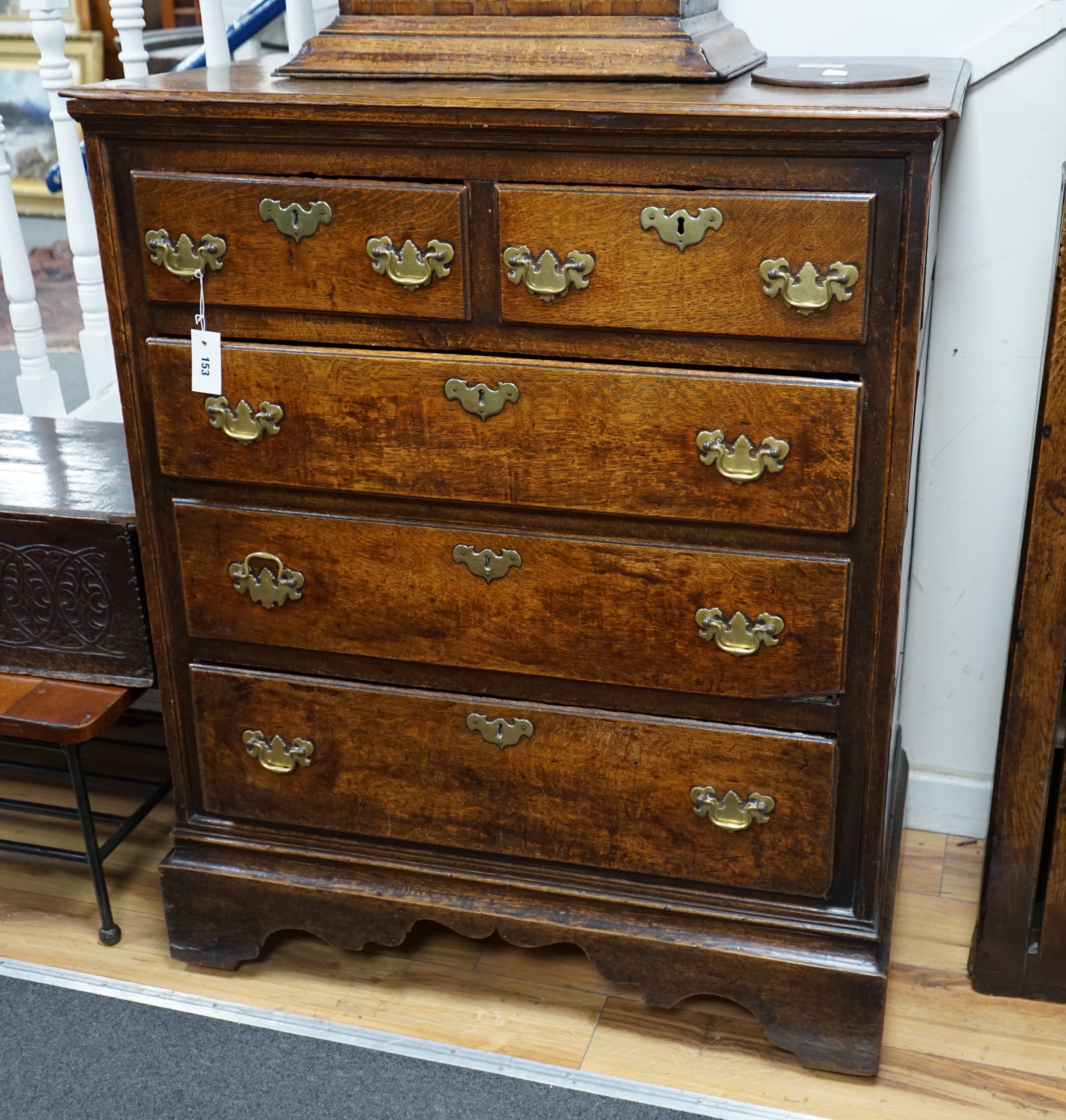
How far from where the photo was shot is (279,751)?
1.89 m

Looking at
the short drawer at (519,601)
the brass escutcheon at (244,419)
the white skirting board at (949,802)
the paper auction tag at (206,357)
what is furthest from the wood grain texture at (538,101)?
the white skirting board at (949,802)

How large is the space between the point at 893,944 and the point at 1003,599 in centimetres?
62

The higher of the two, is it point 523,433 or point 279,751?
point 523,433

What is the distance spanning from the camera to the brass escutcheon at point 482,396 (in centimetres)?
158

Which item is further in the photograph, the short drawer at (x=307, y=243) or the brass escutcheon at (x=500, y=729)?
the brass escutcheon at (x=500, y=729)

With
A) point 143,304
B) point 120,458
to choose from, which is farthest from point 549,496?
point 120,458

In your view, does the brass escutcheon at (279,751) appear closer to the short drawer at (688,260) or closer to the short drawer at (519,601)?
the short drawer at (519,601)

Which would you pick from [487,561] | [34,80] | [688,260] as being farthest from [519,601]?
[34,80]

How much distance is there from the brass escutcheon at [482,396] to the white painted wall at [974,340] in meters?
0.83

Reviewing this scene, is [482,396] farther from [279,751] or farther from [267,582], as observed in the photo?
[279,751]

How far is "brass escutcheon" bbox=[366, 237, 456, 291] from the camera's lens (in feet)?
5.05

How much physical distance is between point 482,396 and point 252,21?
139 centimetres

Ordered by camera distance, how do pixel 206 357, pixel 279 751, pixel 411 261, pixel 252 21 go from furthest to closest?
pixel 252 21
pixel 279 751
pixel 206 357
pixel 411 261

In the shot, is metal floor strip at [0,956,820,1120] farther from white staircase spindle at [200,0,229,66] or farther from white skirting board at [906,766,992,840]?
white staircase spindle at [200,0,229,66]
